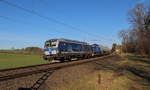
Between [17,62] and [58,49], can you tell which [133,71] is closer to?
[58,49]

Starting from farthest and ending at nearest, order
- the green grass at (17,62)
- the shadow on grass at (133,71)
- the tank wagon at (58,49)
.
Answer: the green grass at (17,62)
the tank wagon at (58,49)
the shadow on grass at (133,71)

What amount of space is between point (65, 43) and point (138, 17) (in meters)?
24.7

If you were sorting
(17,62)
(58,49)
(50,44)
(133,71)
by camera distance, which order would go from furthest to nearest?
(17,62) → (50,44) → (58,49) → (133,71)

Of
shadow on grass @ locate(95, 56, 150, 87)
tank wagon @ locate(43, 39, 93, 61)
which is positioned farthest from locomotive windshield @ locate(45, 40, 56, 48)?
shadow on grass @ locate(95, 56, 150, 87)

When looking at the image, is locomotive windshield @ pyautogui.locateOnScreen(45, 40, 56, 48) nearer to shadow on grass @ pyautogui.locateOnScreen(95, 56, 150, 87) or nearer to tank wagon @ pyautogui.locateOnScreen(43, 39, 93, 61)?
tank wagon @ pyautogui.locateOnScreen(43, 39, 93, 61)

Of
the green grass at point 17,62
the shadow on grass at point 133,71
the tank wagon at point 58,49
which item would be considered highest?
the tank wagon at point 58,49

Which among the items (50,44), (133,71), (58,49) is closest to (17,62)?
(50,44)

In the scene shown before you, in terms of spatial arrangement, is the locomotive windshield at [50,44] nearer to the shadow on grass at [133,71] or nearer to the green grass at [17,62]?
the green grass at [17,62]

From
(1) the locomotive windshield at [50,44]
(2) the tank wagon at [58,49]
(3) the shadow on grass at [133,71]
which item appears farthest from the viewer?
(1) the locomotive windshield at [50,44]

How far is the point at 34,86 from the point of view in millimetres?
6902

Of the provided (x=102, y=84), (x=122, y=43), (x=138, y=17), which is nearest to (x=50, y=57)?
(x=102, y=84)

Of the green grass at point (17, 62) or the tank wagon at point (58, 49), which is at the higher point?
the tank wagon at point (58, 49)

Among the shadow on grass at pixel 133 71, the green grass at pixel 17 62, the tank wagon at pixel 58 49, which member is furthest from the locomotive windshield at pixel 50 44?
the shadow on grass at pixel 133 71

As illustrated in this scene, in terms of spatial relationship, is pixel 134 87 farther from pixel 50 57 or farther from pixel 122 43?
pixel 122 43
